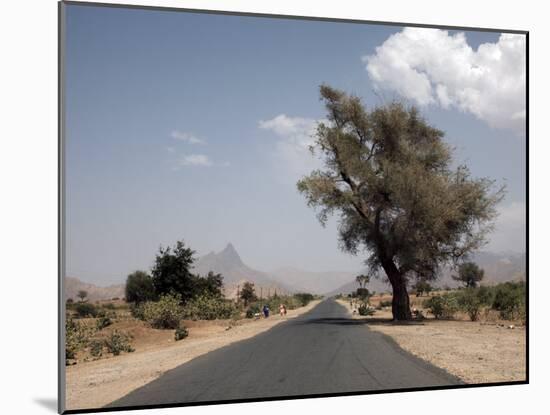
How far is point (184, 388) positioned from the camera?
1197cm

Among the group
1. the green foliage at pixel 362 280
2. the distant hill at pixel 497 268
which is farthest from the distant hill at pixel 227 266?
the green foliage at pixel 362 280

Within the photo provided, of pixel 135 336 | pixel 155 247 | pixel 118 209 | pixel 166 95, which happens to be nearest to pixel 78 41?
pixel 166 95

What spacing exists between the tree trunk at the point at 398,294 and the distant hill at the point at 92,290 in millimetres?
6737

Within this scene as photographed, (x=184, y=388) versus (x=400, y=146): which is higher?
(x=400, y=146)

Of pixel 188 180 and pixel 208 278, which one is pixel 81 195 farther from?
pixel 208 278

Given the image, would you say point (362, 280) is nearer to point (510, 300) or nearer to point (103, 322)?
point (510, 300)

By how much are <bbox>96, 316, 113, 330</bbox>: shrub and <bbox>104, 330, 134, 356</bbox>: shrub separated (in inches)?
12.1

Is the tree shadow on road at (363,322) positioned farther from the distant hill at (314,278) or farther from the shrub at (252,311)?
the shrub at (252,311)

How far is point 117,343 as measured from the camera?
15469 mm

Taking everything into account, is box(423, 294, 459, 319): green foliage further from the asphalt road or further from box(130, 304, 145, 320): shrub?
box(130, 304, 145, 320): shrub

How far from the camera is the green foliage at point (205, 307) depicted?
19500mm

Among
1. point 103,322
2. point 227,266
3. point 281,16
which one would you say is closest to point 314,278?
point 227,266

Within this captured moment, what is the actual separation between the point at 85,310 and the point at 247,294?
922 centimetres

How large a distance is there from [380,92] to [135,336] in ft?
27.8
